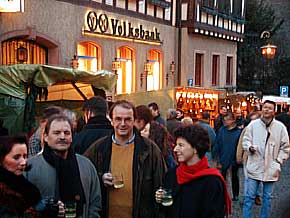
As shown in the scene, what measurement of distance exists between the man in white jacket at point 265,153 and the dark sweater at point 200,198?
10.6 ft

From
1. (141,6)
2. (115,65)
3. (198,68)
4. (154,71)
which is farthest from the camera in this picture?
(198,68)

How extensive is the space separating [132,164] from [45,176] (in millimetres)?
798

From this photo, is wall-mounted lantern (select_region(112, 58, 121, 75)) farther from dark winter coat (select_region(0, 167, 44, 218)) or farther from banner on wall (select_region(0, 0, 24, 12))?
dark winter coat (select_region(0, 167, 44, 218))

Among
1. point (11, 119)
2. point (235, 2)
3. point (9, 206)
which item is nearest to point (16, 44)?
point (11, 119)

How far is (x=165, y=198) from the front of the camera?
12.8 ft

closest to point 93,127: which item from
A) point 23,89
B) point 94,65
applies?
point 23,89

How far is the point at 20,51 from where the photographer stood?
1205 cm

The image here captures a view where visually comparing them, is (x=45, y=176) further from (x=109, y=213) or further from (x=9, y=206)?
(x=109, y=213)

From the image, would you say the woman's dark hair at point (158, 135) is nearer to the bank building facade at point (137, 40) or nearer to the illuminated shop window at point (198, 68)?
the bank building facade at point (137, 40)

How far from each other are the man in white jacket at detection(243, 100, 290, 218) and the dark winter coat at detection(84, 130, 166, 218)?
2.90m

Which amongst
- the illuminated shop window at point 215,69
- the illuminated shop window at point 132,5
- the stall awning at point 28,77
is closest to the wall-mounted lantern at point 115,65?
the illuminated shop window at point 132,5

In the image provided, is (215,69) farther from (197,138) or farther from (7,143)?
(7,143)

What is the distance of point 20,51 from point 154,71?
23.7 ft

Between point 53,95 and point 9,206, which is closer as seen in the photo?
point 9,206
